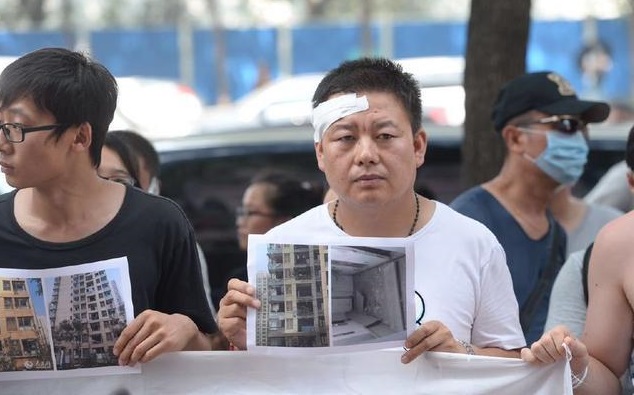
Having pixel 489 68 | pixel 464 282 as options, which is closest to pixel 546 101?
pixel 489 68

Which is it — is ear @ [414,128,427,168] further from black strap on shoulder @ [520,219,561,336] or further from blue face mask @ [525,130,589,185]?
blue face mask @ [525,130,589,185]

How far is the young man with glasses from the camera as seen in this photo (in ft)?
11.0

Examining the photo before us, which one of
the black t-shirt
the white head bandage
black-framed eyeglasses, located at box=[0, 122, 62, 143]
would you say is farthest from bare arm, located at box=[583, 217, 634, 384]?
black-framed eyeglasses, located at box=[0, 122, 62, 143]

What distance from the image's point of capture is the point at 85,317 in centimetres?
333

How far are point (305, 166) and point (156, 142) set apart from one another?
0.96 m

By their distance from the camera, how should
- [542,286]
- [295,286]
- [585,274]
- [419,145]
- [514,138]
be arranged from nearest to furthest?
[295,286]
[419,145]
[585,274]
[542,286]
[514,138]

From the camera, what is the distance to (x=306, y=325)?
331 centimetres

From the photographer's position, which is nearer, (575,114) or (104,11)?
(575,114)

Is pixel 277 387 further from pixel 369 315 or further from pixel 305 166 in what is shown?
pixel 305 166

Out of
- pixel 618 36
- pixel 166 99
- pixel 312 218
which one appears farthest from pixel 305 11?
pixel 312 218

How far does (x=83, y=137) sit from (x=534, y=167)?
246cm

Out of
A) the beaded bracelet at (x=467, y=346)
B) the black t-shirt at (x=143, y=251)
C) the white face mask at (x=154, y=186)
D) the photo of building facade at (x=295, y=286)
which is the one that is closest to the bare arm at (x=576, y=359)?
the beaded bracelet at (x=467, y=346)

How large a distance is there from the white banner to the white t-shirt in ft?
0.38

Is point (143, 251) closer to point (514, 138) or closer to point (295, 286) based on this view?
point (295, 286)
